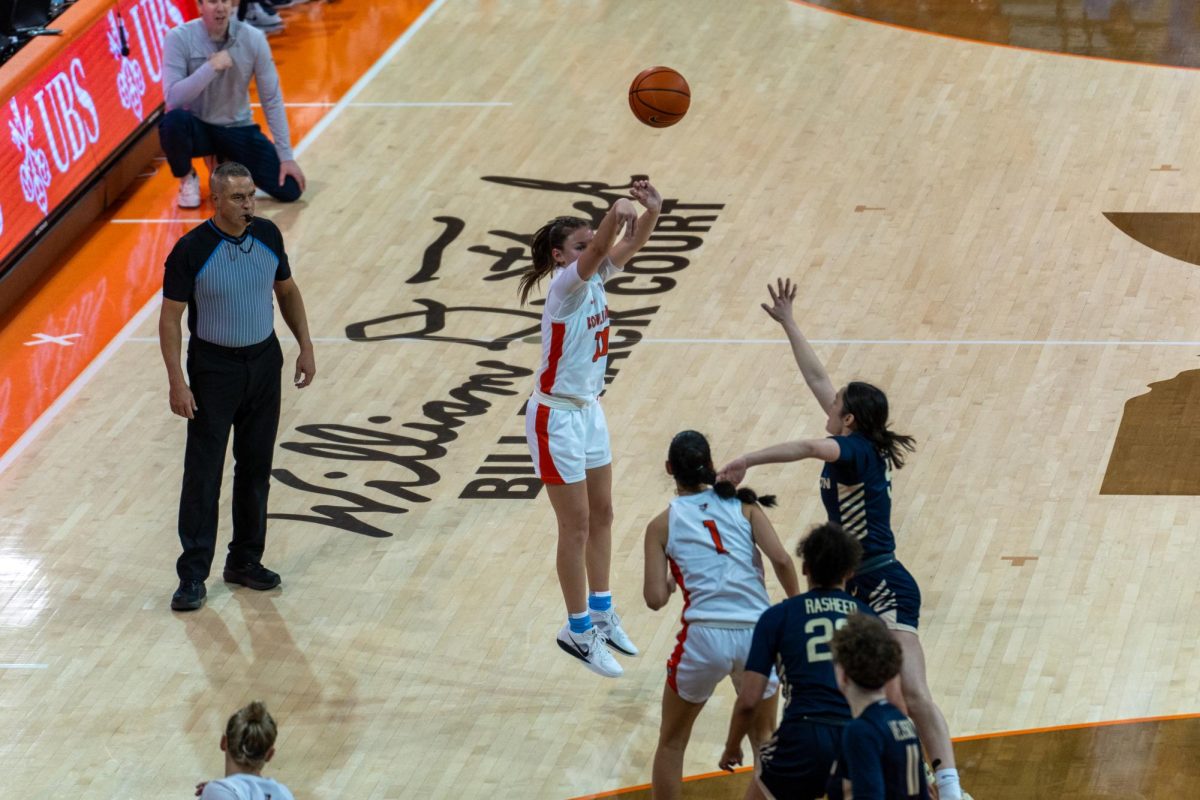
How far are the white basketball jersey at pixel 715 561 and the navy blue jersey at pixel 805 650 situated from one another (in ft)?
1.53

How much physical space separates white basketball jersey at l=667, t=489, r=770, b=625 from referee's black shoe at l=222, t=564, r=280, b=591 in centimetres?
295

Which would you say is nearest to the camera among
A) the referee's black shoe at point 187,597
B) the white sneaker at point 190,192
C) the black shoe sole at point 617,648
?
the black shoe sole at point 617,648

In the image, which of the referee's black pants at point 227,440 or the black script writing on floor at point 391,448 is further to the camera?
the black script writing on floor at point 391,448

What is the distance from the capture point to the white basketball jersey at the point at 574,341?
25.4 ft

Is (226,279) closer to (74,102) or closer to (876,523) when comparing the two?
(876,523)

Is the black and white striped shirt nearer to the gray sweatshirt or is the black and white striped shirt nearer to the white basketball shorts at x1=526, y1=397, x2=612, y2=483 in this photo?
the white basketball shorts at x1=526, y1=397, x2=612, y2=483

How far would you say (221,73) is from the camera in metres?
13.5

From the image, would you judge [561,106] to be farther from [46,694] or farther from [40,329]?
[46,694]

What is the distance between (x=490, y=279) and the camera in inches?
493

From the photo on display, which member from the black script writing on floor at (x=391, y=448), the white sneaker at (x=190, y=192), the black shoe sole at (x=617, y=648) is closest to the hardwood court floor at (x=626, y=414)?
the black script writing on floor at (x=391, y=448)

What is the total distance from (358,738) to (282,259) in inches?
89.2

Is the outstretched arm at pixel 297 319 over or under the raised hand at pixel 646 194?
under

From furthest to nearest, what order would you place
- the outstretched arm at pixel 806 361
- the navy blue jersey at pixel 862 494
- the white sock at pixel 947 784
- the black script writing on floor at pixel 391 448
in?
the black script writing on floor at pixel 391 448
the outstretched arm at pixel 806 361
the navy blue jersey at pixel 862 494
the white sock at pixel 947 784
